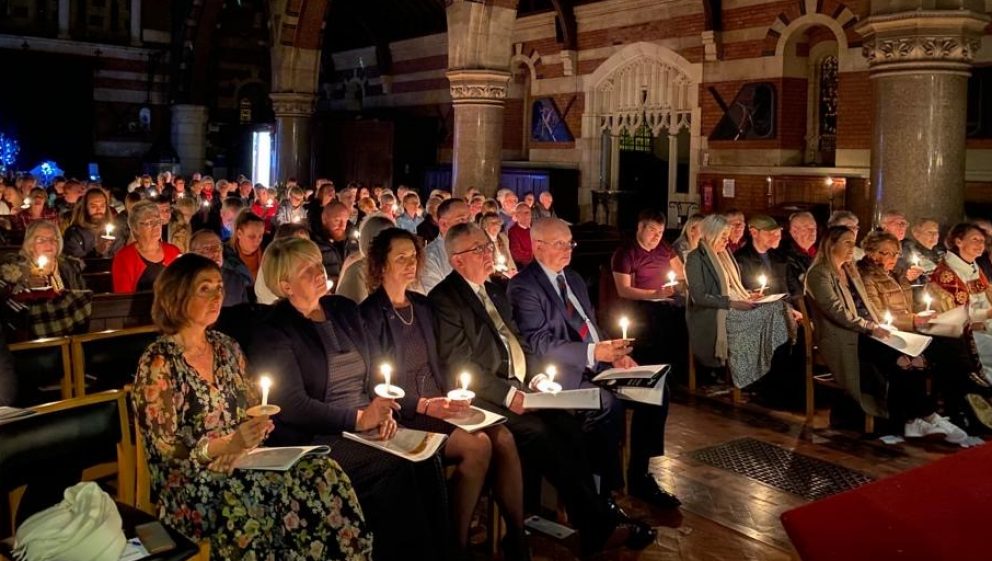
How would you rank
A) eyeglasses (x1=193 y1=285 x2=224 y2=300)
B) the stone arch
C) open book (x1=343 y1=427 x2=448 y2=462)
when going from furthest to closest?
the stone arch
open book (x1=343 y1=427 x2=448 y2=462)
eyeglasses (x1=193 y1=285 x2=224 y2=300)

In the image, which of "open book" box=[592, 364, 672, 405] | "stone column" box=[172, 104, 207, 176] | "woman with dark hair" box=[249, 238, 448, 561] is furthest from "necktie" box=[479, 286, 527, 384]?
"stone column" box=[172, 104, 207, 176]

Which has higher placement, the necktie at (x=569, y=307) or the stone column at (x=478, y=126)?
the stone column at (x=478, y=126)

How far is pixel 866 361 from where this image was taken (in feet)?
19.0

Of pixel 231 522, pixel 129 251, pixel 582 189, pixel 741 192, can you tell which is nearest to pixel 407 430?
pixel 231 522

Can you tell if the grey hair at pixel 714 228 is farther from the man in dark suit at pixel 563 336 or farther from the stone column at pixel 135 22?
the stone column at pixel 135 22

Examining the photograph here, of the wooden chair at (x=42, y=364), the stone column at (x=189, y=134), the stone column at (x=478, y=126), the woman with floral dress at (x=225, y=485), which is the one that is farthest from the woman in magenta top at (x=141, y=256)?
the stone column at (x=189, y=134)

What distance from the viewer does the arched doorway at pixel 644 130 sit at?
51.7 feet

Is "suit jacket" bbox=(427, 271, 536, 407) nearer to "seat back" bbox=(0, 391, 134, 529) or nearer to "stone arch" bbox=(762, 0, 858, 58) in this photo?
"seat back" bbox=(0, 391, 134, 529)

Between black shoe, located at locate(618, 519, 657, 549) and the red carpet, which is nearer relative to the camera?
the red carpet

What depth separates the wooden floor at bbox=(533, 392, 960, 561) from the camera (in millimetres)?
4027

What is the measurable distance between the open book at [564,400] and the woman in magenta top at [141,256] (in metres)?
2.97

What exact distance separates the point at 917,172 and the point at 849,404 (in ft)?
7.45

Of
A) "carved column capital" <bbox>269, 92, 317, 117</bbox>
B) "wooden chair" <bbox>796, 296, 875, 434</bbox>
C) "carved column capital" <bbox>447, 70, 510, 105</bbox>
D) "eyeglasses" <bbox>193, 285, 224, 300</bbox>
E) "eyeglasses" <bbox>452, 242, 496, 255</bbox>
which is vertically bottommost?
"wooden chair" <bbox>796, 296, 875, 434</bbox>

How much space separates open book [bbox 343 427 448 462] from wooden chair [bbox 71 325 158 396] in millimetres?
1229
